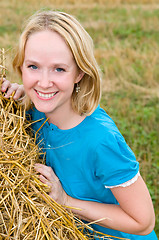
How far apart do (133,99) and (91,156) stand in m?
3.46

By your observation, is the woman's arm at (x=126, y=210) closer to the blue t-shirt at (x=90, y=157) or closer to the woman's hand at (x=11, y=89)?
the blue t-shirt at (x=90, y=157)

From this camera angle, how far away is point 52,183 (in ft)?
5.97

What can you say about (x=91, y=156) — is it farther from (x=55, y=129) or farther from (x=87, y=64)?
(x=87, y=64)

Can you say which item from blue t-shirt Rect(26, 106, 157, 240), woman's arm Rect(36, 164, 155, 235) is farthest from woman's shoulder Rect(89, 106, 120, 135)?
woman's arm Rect(36, 164, 155, 235)

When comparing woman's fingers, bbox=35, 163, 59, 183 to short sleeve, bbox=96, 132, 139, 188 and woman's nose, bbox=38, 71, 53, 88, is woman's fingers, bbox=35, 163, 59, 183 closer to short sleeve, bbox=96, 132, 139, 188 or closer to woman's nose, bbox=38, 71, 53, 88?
short sleeve, bbox=96, 132, 139, 188

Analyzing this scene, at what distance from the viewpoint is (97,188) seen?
2010 mm

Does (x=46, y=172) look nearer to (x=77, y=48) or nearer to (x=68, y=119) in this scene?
(x=68, y=119)

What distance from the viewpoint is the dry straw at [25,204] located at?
159 centimetres

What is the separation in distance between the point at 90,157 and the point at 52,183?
0.25 metres

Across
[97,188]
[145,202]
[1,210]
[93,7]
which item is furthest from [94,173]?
[93,7]

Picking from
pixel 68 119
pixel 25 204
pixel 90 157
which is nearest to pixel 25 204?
pixel 25 204

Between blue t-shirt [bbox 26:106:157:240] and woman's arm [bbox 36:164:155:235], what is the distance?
0.07 meters

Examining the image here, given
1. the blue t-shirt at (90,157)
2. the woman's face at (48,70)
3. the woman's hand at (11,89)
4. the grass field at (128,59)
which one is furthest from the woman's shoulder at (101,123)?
the grass field at (128,59)

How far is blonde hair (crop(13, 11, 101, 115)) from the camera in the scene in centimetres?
179
